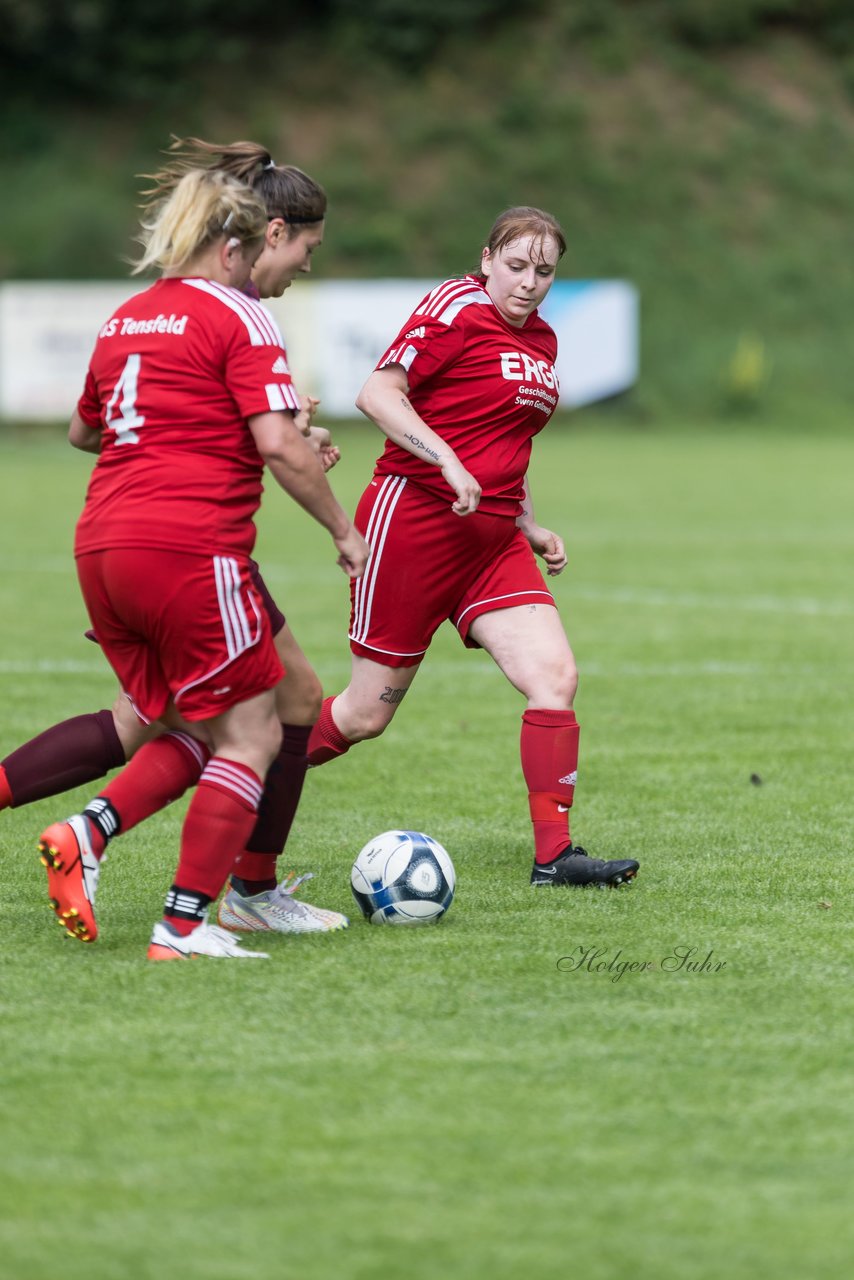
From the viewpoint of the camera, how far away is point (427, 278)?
37.5 metres

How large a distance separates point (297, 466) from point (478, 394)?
1401 mm

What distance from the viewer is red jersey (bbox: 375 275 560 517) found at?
554 cm

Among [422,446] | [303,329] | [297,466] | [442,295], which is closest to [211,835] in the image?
[297,466]

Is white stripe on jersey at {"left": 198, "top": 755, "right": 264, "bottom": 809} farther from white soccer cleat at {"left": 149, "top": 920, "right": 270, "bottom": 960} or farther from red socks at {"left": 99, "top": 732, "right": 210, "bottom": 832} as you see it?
white soccer cleat at {"left": 149, "top": 920, "right": 270, "bottom": 960}

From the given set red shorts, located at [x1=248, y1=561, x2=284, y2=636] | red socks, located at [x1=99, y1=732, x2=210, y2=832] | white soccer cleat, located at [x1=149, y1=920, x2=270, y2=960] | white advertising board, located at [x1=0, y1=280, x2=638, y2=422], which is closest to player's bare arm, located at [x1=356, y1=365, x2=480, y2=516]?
red shorts, located at [x1=248, y1=561, x2=284, y2=636]

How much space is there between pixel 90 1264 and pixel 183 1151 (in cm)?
44

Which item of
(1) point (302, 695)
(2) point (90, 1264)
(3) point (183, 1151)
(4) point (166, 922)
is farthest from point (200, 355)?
(2) point (90, 1264)

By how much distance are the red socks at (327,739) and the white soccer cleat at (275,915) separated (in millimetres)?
1099

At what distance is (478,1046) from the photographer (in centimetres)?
377

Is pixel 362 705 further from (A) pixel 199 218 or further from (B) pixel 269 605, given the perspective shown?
(A) pixel 199 218

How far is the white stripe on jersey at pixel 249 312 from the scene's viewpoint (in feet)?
14.0

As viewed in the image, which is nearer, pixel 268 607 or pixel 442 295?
pixel 268 607

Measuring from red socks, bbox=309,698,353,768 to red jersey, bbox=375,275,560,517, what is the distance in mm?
827

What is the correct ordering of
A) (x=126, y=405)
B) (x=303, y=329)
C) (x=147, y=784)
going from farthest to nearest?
(x=303, y=329) < (x=147, y=784) < (x=126, y=405)
